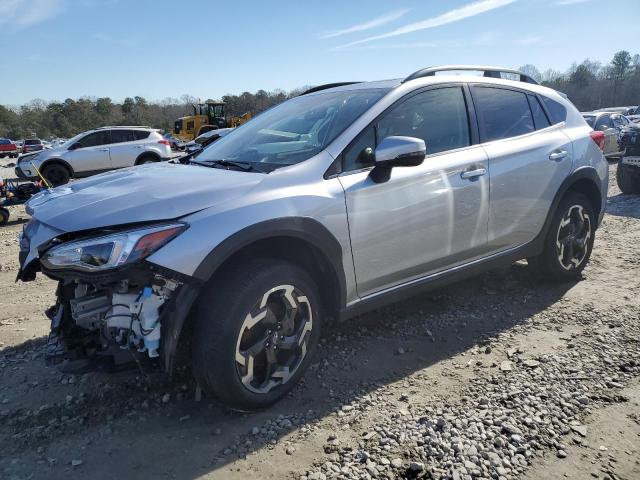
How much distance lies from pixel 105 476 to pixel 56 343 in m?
0.82

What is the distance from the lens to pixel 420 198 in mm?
3150

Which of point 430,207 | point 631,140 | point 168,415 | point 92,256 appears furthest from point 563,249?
point 631,140

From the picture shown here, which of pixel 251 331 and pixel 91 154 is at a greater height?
pixel 91 154

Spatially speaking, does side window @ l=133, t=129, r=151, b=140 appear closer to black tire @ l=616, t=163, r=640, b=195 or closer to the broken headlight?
black tire @ l=616, t=163, r=640, b=195

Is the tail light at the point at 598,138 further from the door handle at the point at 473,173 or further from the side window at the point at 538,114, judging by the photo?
the door handle at the point at 473,173

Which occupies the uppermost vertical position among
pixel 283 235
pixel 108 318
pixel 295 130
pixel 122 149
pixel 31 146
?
pixel 31 146

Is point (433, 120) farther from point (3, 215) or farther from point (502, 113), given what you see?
point (3, 215)

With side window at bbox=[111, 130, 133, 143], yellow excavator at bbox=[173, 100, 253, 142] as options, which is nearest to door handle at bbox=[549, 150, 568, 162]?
side window at bbox=[111, 130, 133, 143]

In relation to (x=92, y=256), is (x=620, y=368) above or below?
below

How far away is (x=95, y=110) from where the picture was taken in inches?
2778

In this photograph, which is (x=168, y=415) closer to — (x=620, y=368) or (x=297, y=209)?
(x=297, y=209)

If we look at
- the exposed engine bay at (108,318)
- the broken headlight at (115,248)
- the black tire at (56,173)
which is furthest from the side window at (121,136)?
the broken headlight at (115,248)

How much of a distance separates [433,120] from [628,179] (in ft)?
25.6

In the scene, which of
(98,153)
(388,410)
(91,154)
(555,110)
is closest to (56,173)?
(91,154)
